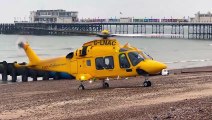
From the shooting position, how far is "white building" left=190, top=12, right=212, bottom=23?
12006 cm

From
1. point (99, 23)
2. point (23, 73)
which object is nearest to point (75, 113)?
point (23, 73)

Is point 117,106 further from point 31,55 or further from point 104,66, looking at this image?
point 31,55

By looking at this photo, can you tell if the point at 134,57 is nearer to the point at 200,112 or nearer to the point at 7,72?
the point at 200,112

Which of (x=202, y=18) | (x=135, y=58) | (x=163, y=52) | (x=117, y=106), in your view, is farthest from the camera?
(x=202, y=18)

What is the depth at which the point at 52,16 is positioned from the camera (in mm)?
155125

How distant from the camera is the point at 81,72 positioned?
17016 millimetres

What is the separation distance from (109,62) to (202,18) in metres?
109

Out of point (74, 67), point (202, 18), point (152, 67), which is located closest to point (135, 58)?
point (152, 67)

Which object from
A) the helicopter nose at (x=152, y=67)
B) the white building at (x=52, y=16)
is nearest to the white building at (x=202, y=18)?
the white building at (x=52, y=16)

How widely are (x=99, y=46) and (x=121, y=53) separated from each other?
36.3 inches

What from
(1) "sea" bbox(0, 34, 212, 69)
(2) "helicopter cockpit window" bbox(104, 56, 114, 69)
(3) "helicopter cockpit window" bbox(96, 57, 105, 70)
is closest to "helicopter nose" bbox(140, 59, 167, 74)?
(2) "helicopter cockpit window" bbox(104, 56, 114, 69)

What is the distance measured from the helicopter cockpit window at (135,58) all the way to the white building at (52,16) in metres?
138

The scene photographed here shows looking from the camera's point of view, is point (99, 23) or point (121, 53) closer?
point (121, 53)

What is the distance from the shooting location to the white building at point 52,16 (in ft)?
504
